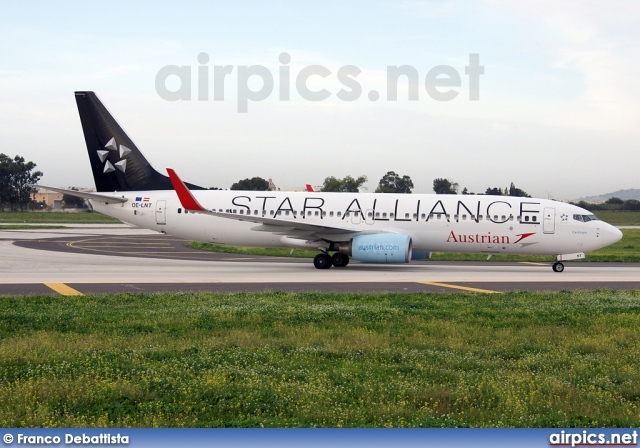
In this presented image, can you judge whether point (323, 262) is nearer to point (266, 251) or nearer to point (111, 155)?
point (266, 251)

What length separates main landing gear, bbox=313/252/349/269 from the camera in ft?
92.2

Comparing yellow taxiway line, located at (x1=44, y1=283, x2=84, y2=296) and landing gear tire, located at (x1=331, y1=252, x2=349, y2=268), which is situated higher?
landing gear tire, located at (x1=331, y1=252, x2=349, y2=268)

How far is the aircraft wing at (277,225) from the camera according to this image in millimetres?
26719

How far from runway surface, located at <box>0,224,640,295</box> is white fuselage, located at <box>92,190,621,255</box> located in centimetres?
119

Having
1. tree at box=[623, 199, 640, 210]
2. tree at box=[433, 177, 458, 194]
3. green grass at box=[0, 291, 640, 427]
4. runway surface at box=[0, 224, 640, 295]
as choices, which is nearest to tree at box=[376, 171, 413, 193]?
tree at box=[433, 177, 458, 194]

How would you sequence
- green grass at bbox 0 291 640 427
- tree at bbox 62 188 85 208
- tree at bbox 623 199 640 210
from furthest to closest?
1. tree at bbox 62 188 85 208
2. tree at bbox 623 199 640 210
3. green grass at bbox 0 291 640 427

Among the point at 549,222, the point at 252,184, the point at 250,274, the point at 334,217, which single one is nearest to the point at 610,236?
the point at 549,222

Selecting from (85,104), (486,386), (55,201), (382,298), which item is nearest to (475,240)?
(382,298)

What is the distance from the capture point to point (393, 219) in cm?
2828

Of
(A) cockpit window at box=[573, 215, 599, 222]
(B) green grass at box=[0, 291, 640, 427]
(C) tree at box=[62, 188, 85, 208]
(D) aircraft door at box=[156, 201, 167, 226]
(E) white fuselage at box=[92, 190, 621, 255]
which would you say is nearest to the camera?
(B) green grass at box=[0, 291, 640, 427]

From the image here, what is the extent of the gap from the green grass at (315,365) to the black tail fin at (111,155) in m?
15.3

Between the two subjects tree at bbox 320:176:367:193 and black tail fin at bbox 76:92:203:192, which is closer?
black tail fin at bbox 76:92:203:192

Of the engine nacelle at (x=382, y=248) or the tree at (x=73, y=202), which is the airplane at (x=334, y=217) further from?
the tree at (x=73, y=202)

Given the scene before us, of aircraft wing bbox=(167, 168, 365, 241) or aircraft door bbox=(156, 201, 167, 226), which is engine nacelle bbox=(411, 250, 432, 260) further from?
aircraft door bbox=(156, 201, 167, 226)
